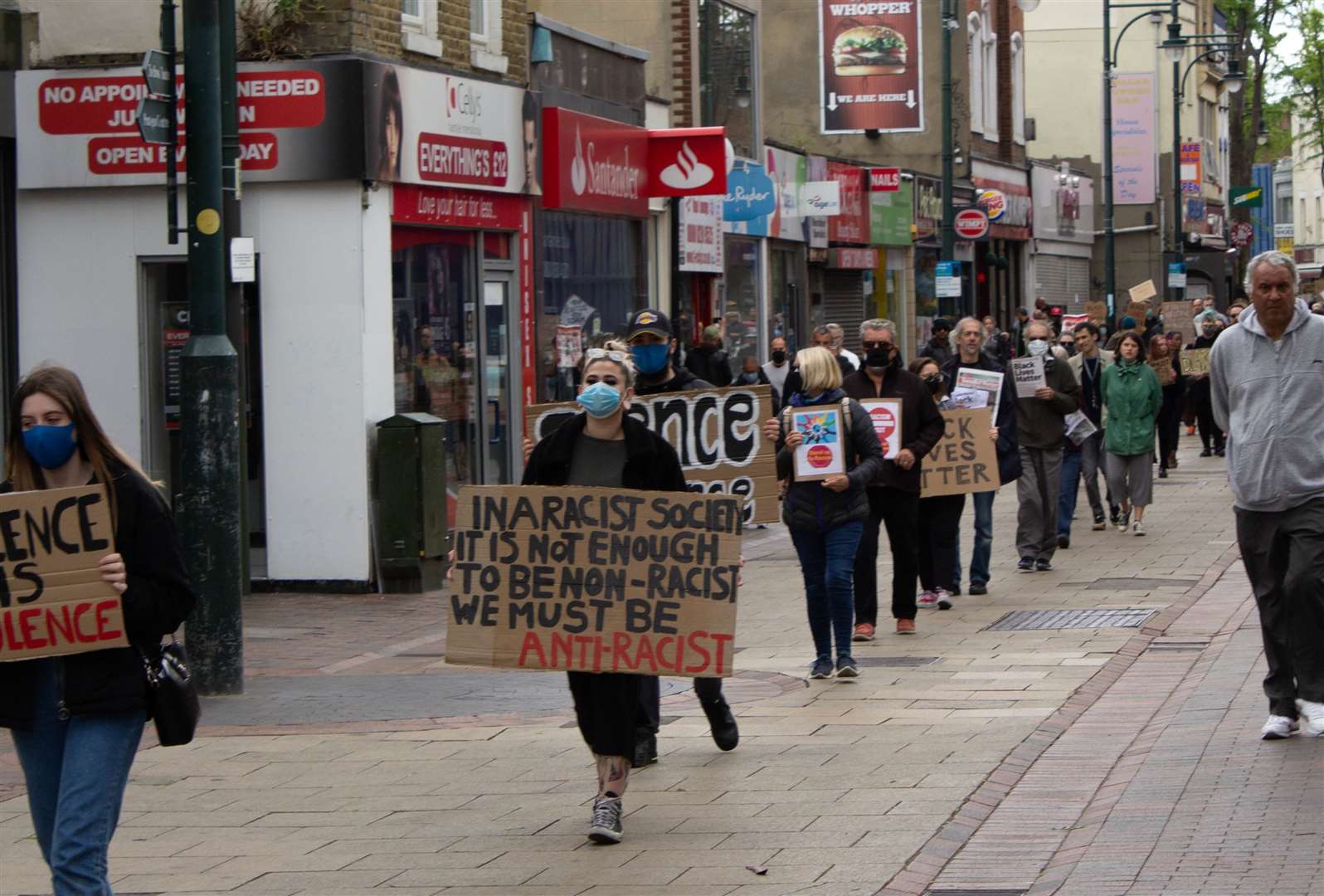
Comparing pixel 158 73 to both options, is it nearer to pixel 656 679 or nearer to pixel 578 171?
pixel 656 679

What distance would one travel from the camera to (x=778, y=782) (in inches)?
327

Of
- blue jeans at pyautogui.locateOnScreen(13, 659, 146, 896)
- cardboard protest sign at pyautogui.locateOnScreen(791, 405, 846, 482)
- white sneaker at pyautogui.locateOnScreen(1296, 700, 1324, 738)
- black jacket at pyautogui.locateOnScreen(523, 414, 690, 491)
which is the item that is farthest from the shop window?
blue jeans at pyautogui.locateOnScreen(13, 659, 146, 896)

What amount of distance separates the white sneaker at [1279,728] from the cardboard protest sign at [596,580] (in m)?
2.30

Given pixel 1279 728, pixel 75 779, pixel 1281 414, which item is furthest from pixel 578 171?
pixel 75 779

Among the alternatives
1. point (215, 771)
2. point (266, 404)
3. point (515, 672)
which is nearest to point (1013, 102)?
point (266, 404)

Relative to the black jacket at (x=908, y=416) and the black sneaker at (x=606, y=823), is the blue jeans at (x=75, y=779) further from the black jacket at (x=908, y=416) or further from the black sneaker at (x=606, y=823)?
the black jacket at (x=908, y=416)

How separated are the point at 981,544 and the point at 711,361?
675cm

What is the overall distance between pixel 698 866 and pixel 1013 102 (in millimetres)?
40030

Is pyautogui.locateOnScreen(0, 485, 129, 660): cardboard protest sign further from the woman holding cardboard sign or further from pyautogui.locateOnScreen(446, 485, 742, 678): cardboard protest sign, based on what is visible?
pyautogui.locateOnScreen(446, 485, 742, 678): cardboard protest sign

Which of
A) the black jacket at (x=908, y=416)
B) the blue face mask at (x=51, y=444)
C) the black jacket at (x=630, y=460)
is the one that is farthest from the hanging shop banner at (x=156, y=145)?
the blue face mask at (x=51, y=444)

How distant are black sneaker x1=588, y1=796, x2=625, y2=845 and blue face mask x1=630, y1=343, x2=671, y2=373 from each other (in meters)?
2.55

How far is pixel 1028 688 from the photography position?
10.5m

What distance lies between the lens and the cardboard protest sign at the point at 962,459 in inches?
558

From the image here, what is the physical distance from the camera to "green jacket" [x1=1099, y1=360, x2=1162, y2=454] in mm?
18469
